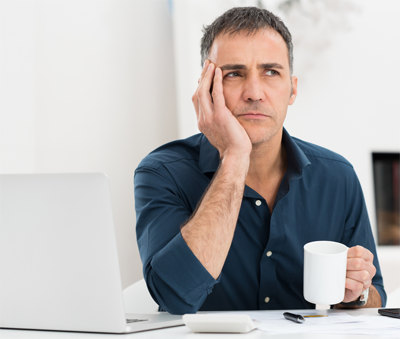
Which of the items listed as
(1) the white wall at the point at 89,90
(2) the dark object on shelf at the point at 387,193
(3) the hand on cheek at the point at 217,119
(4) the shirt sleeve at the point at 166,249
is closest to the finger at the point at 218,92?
(3) the hand on cheek at the point at 217,119

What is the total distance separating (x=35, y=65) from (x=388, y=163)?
2.15m

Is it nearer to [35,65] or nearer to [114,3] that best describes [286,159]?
[35,65]

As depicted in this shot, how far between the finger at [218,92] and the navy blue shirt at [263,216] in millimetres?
146

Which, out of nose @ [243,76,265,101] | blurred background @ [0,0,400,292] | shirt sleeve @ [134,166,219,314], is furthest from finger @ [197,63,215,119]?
blurred background @ [0,0,400,292]

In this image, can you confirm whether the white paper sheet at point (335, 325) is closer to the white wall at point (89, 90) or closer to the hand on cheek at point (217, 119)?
the hand on cheek at point (217, 119)

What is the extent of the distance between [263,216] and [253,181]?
145mm

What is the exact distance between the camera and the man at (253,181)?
1.17 meters

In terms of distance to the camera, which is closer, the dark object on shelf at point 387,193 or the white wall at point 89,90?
the white wall at point 89,90

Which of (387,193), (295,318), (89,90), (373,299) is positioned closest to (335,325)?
(295,318)

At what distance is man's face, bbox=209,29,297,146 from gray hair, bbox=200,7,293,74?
22 mm

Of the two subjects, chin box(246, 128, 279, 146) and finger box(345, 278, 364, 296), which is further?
chin box(246, 128, 279, 146)

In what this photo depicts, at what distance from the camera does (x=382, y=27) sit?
265 cm

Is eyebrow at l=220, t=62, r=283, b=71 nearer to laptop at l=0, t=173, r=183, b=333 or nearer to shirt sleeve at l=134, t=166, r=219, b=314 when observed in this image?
shirt sleeve at l=134, t=166, r=219, b=314

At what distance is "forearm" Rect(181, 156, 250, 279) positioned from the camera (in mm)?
955
